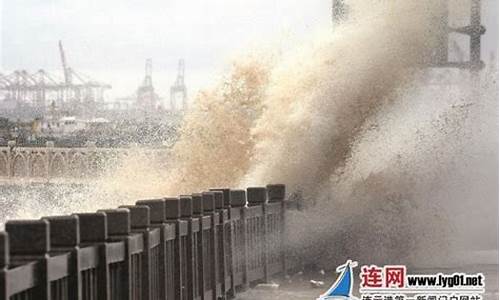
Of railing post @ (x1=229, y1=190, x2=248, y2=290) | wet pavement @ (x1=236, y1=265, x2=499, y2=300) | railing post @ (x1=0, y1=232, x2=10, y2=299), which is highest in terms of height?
railing post @ (x1=0, y1=232, x2=10, y2=299)

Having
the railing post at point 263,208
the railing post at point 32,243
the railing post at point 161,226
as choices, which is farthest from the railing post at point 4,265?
the railing post at point 263,208

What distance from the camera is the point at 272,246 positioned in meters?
14.6

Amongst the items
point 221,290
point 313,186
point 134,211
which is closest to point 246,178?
point 313,186

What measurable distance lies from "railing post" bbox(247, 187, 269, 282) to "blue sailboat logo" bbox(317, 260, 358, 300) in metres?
1.48

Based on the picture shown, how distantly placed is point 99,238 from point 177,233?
2296 mm

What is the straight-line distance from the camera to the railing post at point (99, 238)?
8.84 metres

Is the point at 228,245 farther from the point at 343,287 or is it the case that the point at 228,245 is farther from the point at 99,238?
the point at 99,238

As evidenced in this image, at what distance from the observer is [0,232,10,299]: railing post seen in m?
7.00

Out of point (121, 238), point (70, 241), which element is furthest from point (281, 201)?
point (70, 241)

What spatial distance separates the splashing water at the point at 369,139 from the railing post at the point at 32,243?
22.0 feet

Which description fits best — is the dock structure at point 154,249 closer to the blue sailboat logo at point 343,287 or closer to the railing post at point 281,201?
the railing post at point 281,201

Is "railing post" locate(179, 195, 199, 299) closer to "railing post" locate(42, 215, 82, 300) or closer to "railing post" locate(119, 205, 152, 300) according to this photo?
"railing post" locate(119, 205, 152, 300)

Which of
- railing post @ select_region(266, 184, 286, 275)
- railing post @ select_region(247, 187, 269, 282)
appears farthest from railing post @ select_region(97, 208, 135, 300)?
railing post @ select_region(266, 184, 286, 275)

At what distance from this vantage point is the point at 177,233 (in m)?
11.2
